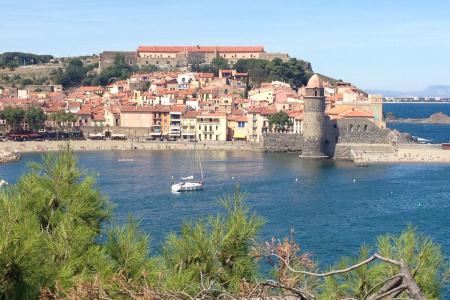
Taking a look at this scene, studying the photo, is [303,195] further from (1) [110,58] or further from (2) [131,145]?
(1) [110,58]

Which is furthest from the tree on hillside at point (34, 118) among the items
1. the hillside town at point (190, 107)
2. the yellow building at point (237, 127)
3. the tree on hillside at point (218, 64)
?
the tree on hillside at point (218, 64)

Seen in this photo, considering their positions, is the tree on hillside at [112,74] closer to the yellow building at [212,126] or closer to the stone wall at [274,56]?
the stone wall at [274,56]

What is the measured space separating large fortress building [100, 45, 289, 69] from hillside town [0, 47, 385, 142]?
23.7 ft

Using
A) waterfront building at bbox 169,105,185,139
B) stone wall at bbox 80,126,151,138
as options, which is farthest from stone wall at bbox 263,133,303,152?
stone wall at bbox 80,126,151,138

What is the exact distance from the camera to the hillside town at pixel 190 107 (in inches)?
1478

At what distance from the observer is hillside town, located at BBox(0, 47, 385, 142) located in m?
37.5

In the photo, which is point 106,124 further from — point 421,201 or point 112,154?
point 421,201

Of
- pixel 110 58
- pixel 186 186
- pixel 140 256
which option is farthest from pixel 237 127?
pixel 140 256

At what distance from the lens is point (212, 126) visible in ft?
126

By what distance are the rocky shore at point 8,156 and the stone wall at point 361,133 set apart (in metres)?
13.3

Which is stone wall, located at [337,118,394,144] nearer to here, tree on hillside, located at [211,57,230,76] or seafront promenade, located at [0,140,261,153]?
seafront promenade, located at [0,140,261,153]

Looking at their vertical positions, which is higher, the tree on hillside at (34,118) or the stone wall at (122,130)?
the tree on hillside at (34,118)

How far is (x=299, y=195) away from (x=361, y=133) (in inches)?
485

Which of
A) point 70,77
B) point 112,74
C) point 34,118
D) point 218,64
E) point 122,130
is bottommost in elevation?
point 122,130
